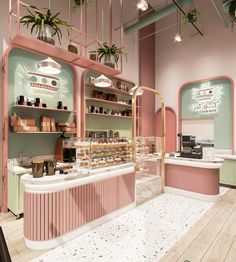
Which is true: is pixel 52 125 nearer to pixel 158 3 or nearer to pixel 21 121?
pixel 21 121

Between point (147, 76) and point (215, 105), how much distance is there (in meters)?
2.42

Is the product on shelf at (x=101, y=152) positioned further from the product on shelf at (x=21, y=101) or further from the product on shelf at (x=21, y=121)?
the product on shelf at (x=21, y=101)

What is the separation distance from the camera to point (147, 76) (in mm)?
6973

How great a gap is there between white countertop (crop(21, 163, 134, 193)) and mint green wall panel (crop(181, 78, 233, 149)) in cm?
401

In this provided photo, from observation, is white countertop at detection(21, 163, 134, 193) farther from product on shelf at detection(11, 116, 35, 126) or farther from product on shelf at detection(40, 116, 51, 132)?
product on shelf at detection(40, 116, 51, 132)

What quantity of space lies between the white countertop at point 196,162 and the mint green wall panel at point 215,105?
1.75 metres

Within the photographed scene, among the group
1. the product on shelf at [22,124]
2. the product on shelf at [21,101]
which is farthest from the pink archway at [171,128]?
the product on shelf at [21,101]

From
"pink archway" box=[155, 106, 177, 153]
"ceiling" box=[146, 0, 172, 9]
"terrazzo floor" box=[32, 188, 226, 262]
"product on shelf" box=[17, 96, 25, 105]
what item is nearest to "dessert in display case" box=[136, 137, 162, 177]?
"terrazzo floor" box=[32, 188, 226, 262]

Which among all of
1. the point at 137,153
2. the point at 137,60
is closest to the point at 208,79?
the point at 137,60

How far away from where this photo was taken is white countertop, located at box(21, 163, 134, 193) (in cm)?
233

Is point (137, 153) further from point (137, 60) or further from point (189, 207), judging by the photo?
point (137, 60)

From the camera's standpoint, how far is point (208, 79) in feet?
19.8

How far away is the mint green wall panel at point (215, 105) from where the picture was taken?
5711mm

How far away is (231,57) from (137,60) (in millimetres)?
2755
